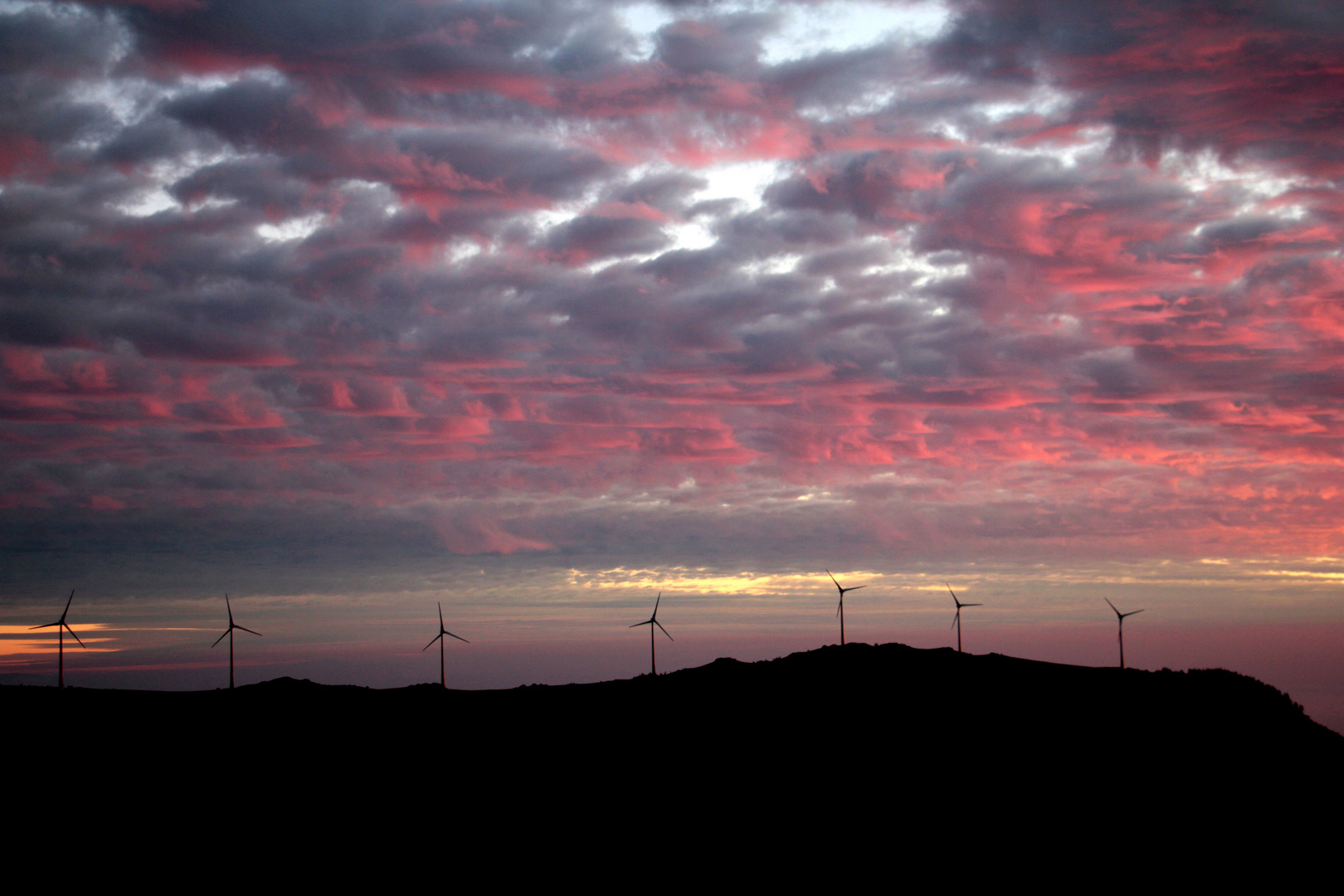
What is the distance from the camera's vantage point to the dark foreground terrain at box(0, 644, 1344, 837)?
82.1 m

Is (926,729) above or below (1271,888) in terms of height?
above

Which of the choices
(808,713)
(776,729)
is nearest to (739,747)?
(776,729)

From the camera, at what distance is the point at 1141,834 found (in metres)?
75.1

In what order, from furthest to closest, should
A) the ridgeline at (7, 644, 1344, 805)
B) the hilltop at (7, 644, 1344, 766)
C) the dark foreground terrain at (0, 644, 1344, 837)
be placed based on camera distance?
the hilltop at (7, 644, 1344, 766)
the ridgeline at (7, 644, 1344, 805)
the dark foreground terrain at (0, 644, 1344, 837)

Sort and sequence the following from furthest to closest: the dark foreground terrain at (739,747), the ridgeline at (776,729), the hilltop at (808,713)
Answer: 1. the hilltop at (808,713)
2. the ridgeline at (776,729)
3. the dark foreground terrain at (739,747)

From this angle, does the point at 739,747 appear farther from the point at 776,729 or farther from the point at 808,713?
the point at 808,713

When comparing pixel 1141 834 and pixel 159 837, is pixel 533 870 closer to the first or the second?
pixel 159 837

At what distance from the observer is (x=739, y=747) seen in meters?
94.2

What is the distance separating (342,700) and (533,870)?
5140 cm

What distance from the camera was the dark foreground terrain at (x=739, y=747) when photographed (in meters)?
82.1

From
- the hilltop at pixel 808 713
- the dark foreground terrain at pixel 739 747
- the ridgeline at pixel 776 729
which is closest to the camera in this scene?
the dark foreground terrain at pixel 739 747

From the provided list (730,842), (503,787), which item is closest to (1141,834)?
(730,842)

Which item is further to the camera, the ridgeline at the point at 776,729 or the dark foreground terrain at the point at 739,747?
the ridgeline at the point at 776,729

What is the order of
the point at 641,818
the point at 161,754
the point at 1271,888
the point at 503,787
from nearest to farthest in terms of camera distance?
the point at 1271,888 → the point at 641,818 → the point at 503,787 → the point at 161,754
